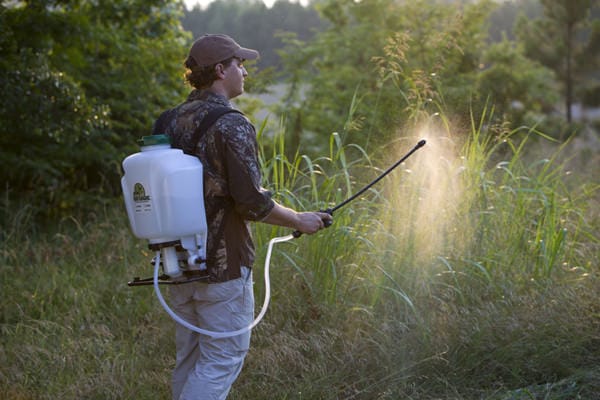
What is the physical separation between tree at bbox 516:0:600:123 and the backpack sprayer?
1488cm

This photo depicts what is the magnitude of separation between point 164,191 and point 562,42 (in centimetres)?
1577

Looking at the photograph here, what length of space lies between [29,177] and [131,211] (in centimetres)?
607

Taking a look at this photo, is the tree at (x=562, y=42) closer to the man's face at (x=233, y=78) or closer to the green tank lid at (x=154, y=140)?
the man's face at (x=233, y=78)

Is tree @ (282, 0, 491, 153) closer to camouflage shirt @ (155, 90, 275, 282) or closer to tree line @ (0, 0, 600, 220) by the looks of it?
tree line @ (0, 0, 600, 220)

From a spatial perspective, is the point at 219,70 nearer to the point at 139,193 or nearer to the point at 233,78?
the point at 233,78

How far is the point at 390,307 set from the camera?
4430 mm

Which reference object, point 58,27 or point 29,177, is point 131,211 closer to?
point 58,27

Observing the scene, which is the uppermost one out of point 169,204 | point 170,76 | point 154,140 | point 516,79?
point 154,140

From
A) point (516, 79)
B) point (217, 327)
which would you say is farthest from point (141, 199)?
point (516, 79)

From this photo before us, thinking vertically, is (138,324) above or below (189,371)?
below

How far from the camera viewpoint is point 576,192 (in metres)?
7.09

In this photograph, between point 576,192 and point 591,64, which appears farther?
point 591,64

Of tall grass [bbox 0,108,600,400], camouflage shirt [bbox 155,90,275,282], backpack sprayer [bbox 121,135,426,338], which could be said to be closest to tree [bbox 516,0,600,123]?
tall grass [bbox 0,108,600,400]

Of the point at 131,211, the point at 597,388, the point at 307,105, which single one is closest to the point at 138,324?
the point at 131,211
